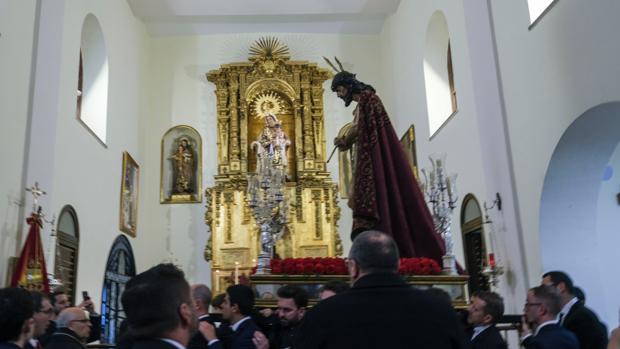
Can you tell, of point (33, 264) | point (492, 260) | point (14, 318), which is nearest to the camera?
point (14, 318)

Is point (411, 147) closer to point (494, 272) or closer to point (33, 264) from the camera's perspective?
point (494, 272)

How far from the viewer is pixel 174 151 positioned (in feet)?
48.1

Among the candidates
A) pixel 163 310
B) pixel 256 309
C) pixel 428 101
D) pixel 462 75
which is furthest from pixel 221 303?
pixel 428 101

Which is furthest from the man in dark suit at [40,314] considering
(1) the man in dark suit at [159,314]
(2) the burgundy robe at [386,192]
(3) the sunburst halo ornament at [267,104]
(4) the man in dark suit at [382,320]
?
(3) the sunburst halo ornament at [267,104]

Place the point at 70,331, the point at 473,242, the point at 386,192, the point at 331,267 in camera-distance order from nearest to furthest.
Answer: the point at 70,331 < the point at 331,267 < the point at 386,192 < the point at 473,242

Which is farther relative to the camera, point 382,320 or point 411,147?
A: point 411,147

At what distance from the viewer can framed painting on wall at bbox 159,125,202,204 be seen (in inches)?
564

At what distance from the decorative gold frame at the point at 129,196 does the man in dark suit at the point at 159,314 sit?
10.9 metres

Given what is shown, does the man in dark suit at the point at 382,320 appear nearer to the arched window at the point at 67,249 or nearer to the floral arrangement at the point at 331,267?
the floral arrangement at the point at 331,267

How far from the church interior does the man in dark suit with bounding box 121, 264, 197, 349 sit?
16.0 feet

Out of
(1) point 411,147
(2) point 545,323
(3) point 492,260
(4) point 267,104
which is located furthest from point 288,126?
(2) point 545,323

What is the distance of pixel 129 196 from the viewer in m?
13.2

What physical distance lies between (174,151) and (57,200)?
5.55 meters

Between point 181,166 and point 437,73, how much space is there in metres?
6.47
